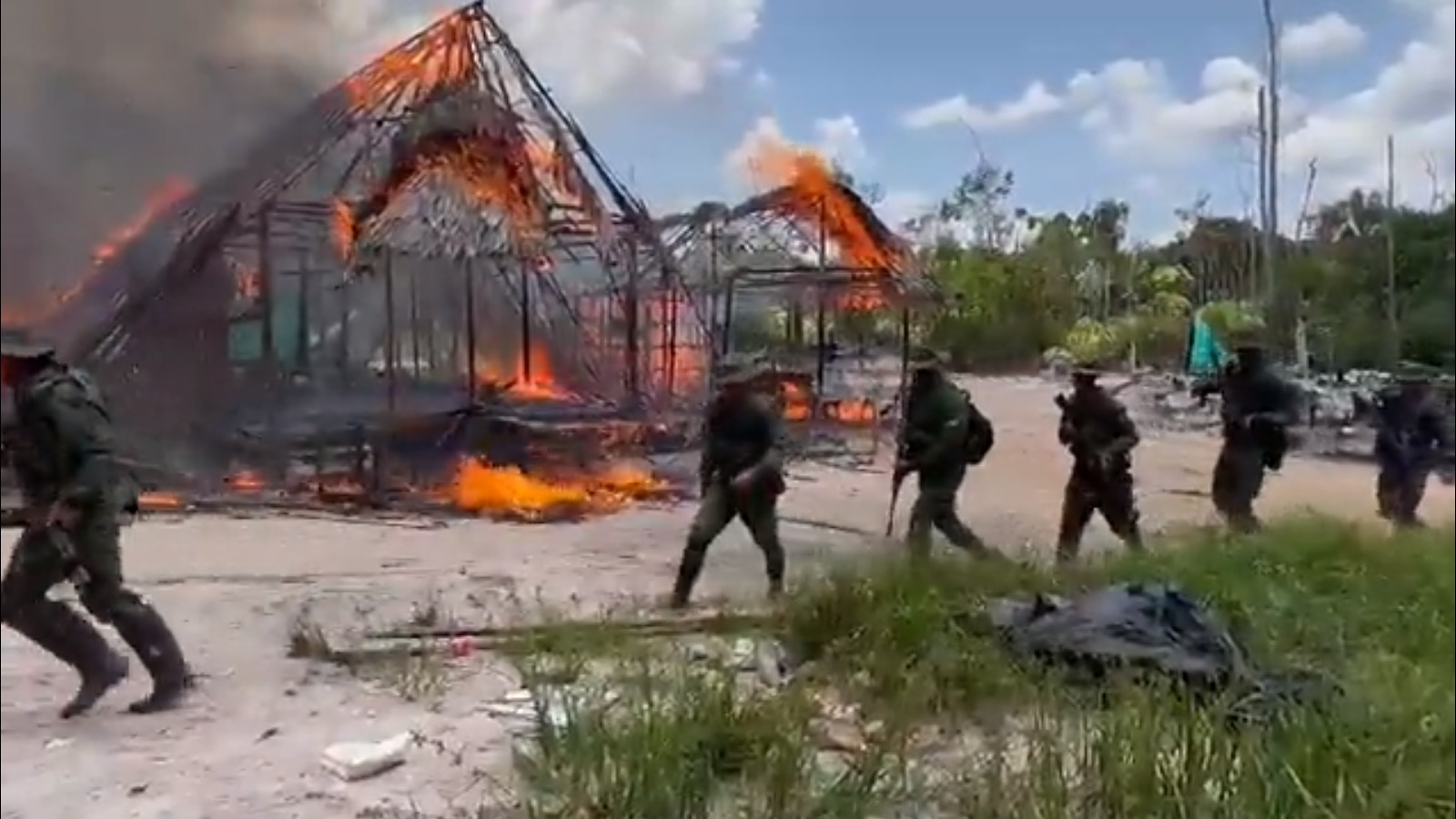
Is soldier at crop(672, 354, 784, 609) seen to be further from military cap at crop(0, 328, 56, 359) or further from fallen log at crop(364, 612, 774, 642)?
military cap at crop(0, 328, 56, 359)

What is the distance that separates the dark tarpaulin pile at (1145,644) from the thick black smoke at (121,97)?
2.19 feet

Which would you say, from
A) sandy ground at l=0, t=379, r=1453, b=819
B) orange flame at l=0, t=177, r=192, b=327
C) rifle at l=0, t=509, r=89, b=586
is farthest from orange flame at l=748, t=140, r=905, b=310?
rifle at l=0, t=509, r=89, b=586

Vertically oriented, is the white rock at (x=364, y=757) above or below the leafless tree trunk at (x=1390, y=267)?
below

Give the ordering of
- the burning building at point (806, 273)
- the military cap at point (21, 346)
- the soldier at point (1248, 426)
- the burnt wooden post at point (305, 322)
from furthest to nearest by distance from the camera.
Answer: the soldier at point (1248, 426) → the burning building at point (806, 273) → the burnt wooden post at point (305, 322) → the military cap at point (21, 346)

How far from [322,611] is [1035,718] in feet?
1.80

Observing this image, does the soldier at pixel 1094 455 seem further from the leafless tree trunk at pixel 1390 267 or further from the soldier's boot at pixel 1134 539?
the leafless tree trunk at pixel 1390 267

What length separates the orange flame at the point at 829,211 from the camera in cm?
85

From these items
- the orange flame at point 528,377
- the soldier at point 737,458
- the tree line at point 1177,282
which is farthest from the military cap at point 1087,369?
the orange flame at point 528,377

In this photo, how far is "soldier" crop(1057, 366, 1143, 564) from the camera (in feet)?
3.19

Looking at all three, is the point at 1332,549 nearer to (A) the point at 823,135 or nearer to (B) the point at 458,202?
(A) the point at 823,135

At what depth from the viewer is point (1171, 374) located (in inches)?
38.0

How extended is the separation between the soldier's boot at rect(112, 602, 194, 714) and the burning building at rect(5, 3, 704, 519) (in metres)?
0.09

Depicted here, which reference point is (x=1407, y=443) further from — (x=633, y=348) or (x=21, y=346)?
(x=21, y=346)

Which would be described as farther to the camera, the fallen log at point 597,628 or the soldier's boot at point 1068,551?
the soldier's boot at point 1068,551
